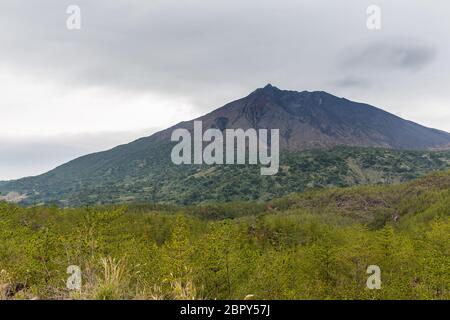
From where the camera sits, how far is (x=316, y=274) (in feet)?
158

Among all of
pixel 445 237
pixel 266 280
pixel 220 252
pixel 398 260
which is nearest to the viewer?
pixel 266 280

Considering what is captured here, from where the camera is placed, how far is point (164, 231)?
11150 cm

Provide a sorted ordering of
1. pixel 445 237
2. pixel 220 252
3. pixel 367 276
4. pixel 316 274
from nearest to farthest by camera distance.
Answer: pixel 220 252 < pixel 367 276 < pixel 316 274 < pixel 445 237

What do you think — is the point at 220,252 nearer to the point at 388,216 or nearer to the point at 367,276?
the point at 367,276

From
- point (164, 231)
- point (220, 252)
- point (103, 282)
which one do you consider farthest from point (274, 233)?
point (103, 282)

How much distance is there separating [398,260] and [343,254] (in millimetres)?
7702
